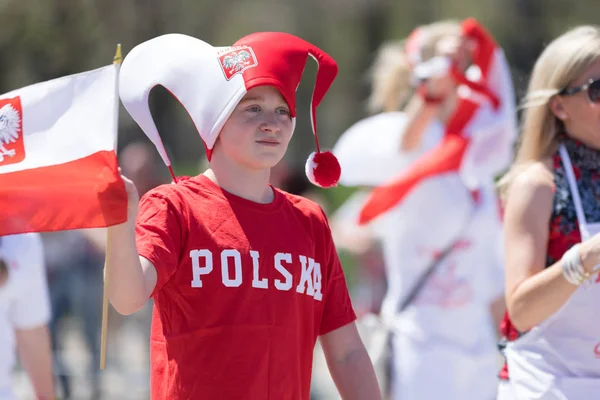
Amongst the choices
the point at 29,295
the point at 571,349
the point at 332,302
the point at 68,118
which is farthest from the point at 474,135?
the point at 68,118

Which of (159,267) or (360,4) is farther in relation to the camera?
(360,4)

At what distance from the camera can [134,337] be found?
43.5 feet

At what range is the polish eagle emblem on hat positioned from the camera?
9.54 ft

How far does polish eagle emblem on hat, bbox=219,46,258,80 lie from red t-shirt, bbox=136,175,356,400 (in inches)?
12.5

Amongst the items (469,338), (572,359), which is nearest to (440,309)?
(469,338)

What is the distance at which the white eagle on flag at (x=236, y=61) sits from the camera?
2.91 m

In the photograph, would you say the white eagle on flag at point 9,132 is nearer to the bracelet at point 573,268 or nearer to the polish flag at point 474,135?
the bracelet at point 573,268

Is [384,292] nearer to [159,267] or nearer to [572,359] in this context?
[572,359]

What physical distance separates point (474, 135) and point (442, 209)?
44cm

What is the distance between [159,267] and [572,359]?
146 cm

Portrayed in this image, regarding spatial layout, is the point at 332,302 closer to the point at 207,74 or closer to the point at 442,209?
the point at 207,74

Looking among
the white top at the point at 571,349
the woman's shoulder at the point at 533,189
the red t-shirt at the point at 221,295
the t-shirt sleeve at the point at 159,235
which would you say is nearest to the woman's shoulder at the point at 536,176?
the woman's shoulder at the point at 533,189

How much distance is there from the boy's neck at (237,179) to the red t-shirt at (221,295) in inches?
1.2

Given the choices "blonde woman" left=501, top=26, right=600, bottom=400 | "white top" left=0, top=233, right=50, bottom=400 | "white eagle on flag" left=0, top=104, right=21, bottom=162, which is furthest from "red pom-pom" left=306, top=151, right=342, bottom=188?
"white top" left=0, top=233, right=50, bottom=400
